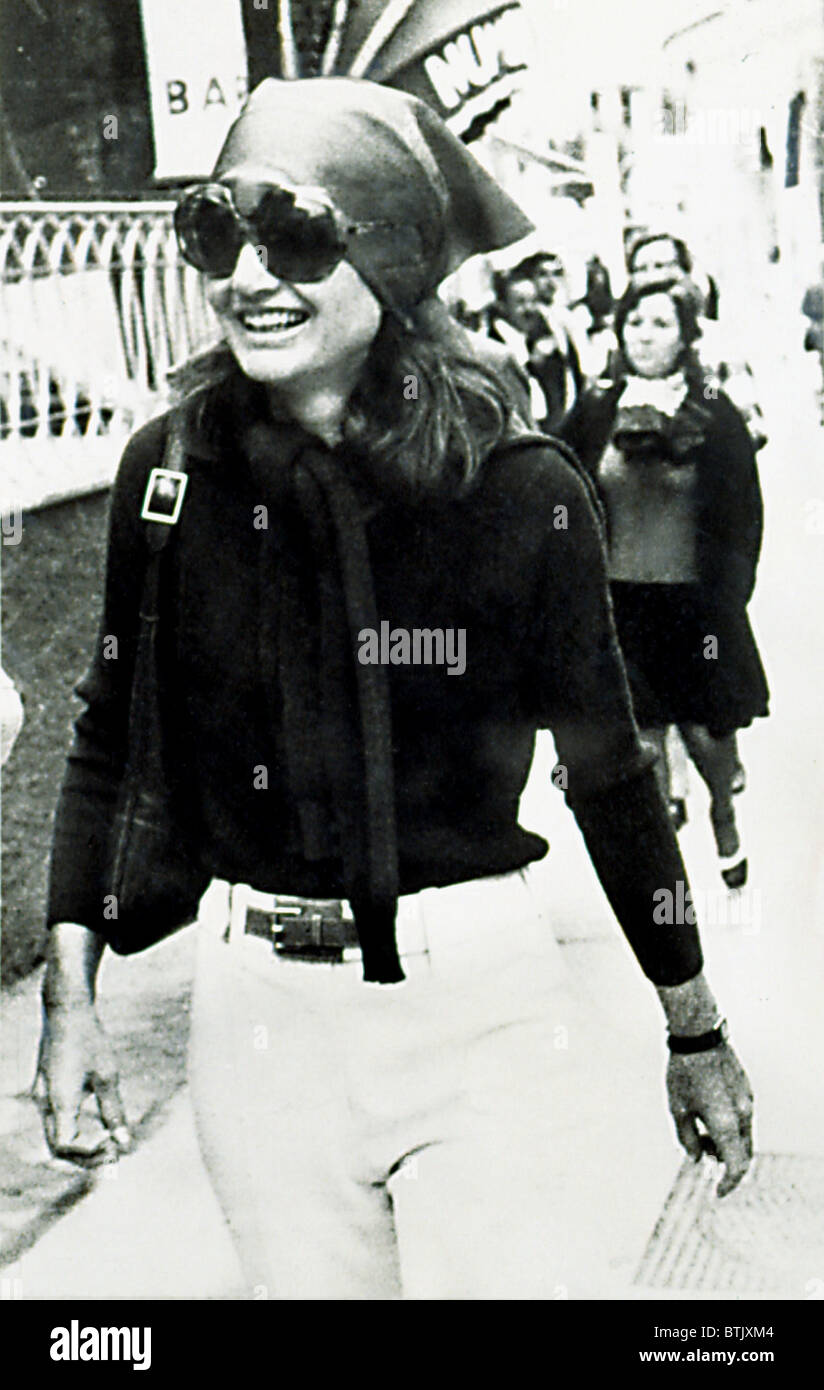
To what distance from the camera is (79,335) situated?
3.27m

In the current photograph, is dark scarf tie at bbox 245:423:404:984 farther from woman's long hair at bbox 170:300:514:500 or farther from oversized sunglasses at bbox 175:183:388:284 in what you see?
oversized sunglasses at bbox 175:183:388:284

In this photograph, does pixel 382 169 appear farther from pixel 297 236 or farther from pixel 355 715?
pixel 355 715

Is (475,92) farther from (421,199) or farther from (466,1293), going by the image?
(466,1293)

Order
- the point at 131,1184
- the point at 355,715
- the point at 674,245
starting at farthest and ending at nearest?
the point at 131,1184
the point at 674,245
the point at 355,715

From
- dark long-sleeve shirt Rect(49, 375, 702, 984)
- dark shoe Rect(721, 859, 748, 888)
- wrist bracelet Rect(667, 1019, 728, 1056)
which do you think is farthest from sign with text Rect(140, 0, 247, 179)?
wrist bracelet Rect(667, 1019, 728, 1056)

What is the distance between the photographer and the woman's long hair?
2.81 m

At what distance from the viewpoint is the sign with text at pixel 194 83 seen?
3045mm

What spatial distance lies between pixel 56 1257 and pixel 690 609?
69.1 inches

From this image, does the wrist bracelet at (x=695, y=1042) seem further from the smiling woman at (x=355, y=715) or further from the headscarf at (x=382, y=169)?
the headscarf at (x=382, y=169)

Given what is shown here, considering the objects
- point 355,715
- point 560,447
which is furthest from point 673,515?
point 355,715

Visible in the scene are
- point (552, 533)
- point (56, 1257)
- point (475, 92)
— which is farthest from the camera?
point (56, 1257)

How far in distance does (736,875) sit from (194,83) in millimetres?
1803

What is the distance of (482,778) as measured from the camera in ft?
9.45
